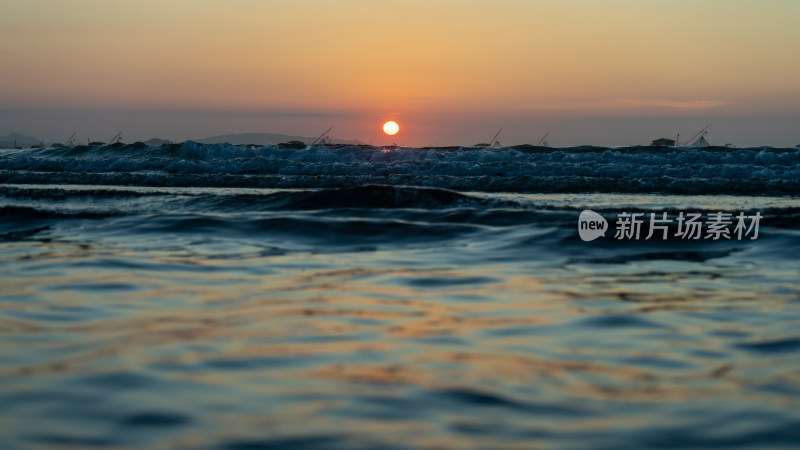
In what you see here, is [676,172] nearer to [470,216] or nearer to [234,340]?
[470,216]

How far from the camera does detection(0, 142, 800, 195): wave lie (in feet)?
55.1

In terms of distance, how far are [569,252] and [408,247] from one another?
3.94ft

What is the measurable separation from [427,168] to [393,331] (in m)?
17.2

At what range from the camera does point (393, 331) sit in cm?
384

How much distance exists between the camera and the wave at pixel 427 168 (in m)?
16.8

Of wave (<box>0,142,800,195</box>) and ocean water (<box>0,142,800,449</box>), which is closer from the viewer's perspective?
ocean water (<box>0,142,800,449</box>)

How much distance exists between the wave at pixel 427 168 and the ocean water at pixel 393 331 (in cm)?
801

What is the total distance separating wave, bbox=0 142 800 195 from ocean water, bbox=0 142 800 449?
8011 millimetres

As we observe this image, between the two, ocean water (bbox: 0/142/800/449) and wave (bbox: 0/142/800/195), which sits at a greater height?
wave (bbox: 0/142/800/195)

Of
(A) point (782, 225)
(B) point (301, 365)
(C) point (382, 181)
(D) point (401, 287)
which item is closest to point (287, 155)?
(C) point (382, 181)

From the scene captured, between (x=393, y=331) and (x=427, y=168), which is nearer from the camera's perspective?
(x=393, y=331)

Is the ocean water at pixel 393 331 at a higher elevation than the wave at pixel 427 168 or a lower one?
lower

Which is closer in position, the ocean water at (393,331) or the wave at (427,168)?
the ocean water at (393,331)

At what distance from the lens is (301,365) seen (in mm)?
3244
